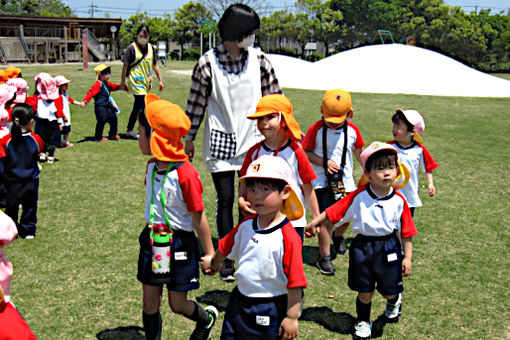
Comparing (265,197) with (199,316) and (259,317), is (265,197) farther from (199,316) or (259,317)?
(199,316)

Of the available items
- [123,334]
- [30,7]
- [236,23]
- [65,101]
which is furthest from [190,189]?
[30,7]

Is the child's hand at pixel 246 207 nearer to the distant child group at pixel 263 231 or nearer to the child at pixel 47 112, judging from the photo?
the distant child group at pixel 263 231

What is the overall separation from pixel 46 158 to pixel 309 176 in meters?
7.15

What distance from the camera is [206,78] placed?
15.8 ft

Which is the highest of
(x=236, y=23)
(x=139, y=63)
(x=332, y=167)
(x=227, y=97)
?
(x=236, y=23)

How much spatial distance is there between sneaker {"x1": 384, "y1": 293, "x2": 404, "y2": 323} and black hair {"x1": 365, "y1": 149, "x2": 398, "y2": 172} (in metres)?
1.24

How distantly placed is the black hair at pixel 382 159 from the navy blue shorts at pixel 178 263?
149cm

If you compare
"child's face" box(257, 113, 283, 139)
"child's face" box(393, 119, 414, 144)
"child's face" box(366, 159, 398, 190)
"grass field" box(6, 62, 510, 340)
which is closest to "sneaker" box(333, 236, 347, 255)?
"grass field" box(6, 62, 510, 340)

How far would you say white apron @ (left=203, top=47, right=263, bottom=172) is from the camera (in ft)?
15.7

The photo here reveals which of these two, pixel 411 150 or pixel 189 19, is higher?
pixel 189 19

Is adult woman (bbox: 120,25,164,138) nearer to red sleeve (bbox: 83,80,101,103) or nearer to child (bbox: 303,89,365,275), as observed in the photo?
red sleeve (bbox: 83,80,101,103)

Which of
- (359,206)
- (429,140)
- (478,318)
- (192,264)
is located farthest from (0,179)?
(429,140)

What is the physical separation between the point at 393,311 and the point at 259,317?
183 cm

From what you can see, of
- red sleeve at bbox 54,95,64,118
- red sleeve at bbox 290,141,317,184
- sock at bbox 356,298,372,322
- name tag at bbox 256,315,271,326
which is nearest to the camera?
name tag at bbox 256,315,271,326
